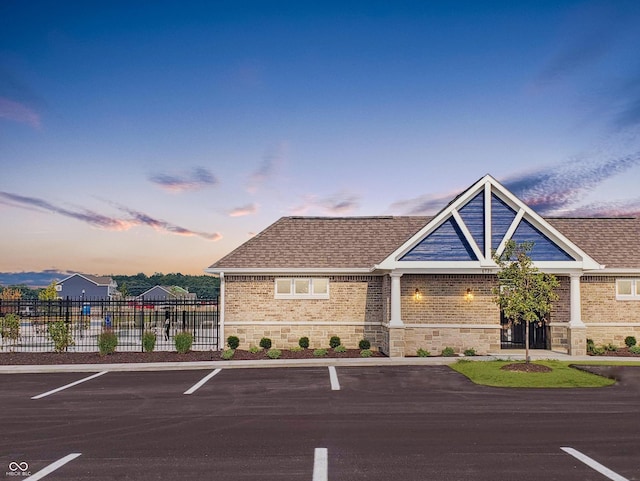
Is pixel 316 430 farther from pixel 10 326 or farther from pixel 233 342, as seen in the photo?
pixel 10 326

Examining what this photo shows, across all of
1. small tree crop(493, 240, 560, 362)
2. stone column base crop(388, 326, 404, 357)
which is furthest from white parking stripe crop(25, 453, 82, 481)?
small tree crop(493, 240, 560, 362)

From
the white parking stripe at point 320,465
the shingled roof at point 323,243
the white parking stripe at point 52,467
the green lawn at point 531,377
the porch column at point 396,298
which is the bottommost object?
the green lawn at point 531,377

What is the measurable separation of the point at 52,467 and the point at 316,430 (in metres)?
4.59

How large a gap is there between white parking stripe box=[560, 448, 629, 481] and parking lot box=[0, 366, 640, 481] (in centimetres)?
2

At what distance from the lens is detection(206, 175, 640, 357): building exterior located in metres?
20.1

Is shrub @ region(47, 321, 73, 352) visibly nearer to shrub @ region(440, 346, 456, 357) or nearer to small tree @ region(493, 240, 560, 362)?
shrub @ region(440, 346, 456, 357)

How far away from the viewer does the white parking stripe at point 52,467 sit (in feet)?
24.8

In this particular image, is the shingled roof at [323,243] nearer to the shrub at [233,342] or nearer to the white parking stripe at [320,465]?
the shrub at [233,342]

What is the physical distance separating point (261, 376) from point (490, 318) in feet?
32.7

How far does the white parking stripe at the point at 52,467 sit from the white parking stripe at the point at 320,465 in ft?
13.2

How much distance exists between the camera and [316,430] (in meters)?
10.0

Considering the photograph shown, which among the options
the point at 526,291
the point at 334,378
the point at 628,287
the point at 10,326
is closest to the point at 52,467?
the point at 334,378

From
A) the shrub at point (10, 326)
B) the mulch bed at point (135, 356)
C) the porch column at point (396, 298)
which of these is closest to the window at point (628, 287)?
the porch column at point (396, 298)

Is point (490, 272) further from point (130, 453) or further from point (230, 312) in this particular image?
point (130, 453)
